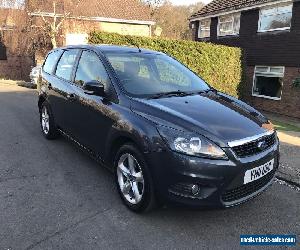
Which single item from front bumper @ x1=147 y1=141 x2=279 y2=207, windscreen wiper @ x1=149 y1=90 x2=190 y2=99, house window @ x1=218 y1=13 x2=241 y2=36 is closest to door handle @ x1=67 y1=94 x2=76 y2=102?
windscreen wiper @ x1=149 y1=90 x2=190 y2=99

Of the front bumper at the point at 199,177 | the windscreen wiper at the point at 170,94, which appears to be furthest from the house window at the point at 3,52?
the front bumper at the point at 199,177

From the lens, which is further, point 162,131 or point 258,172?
point 258,172

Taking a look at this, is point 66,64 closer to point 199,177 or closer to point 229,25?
point 199,177

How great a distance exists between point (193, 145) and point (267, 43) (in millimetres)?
14782

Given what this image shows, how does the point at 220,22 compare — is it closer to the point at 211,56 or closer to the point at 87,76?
the point at 211,56

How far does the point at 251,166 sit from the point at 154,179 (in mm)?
994

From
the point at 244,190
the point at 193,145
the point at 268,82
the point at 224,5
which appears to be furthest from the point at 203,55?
the point at 193,145

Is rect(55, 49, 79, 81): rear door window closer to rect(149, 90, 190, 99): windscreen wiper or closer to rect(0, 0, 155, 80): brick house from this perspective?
rect(149, 90, 190, 99): windscreen wiper

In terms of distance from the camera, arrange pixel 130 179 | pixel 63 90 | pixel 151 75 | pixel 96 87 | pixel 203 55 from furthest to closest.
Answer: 1. pixel 203 55
2. pixel 63 90
3. pixel 151 75
4. pixel 96 87
5. pixel 130 179

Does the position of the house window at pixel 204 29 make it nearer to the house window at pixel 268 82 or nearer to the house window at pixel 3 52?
the house window at pixel 268 82

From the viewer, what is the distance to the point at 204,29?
68.7ft

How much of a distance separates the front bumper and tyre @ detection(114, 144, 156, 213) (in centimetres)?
15

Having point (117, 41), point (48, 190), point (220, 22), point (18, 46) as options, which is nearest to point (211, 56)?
point (117, 41)

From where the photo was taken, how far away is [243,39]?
59.1 feet
